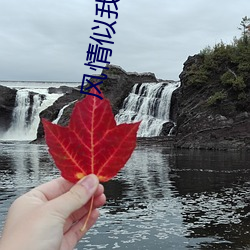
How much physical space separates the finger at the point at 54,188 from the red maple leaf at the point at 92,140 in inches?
8.4

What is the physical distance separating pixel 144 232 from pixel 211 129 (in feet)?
107

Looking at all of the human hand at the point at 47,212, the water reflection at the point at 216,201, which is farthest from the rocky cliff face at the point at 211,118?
the human hand at the point at 47,212

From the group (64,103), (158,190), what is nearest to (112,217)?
(158,190)

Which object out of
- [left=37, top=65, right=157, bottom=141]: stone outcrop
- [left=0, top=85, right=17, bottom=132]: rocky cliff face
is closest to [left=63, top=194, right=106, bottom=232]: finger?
[left=37, top=65, right=157, bottom=141]: stone outcrop

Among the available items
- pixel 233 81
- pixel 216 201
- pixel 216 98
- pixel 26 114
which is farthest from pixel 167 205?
pixel 26 114

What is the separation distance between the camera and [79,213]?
6.93 ft

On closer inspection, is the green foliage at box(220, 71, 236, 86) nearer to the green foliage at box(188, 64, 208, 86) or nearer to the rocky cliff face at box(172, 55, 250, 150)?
the rocky cliff face at box(172, 55, 250, 150)

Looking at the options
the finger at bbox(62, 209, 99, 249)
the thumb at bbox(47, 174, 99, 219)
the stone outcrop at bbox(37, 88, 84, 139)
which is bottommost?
the finger at bbox(62, 209, 99, 249)

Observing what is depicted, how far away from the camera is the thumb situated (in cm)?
188

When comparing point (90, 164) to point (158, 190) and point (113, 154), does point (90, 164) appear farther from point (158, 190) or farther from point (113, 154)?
point (158, 190)

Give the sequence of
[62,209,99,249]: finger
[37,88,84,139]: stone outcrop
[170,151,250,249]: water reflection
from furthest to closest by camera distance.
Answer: [37,88,84,139]: stone outcrop < [170,151,250,249]: water reflection < [62,209,99,249]: finger

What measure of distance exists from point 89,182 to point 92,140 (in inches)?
7.4

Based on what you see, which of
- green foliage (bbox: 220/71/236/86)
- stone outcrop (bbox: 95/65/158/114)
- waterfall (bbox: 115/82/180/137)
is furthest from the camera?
stone outcrop (bbox: 95/65/158/114)

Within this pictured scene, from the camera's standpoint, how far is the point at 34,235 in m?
1.79
